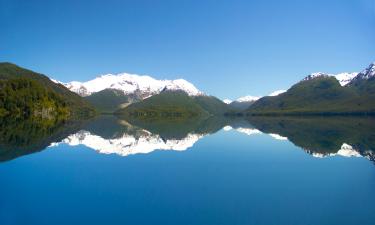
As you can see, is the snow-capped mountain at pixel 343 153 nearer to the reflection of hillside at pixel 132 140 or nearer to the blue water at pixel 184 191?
the blue water at pixel 184 191

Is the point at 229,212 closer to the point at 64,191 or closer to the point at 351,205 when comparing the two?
the point at 351,205

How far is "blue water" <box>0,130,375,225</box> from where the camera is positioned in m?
16.9

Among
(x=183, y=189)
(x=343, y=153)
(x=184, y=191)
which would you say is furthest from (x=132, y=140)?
(x=184, y=191)

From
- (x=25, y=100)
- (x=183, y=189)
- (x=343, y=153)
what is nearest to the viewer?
(x=183, y=189)

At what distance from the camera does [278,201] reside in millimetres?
20172

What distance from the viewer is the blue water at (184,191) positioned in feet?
55.6

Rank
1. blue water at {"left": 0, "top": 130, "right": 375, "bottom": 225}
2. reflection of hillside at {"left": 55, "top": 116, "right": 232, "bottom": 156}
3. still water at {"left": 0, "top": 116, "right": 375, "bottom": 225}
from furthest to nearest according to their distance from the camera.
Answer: reflection of hillside at {"left": 55, "top": 116, "right": 232, "bottom": 156} → still water at {"left": 0, "top": 116, "right": 375, "bottom": 225} → blue water at {"left": 0, "top": 130, "right": 375, "bottom": 225}

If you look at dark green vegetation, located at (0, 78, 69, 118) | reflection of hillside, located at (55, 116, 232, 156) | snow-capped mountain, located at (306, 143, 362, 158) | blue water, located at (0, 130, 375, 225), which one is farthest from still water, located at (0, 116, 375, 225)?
dark green vegetation, located at (0, 78, 69, 118)

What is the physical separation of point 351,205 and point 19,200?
20.0 m

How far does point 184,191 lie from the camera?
22234 mm

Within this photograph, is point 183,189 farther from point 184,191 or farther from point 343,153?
point 343,153

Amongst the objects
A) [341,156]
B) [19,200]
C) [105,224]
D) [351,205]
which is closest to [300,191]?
[351,205]

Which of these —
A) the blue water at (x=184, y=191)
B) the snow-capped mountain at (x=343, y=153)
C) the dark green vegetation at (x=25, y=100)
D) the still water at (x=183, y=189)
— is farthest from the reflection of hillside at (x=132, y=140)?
the dark green vegetation at (x=25, y=100)

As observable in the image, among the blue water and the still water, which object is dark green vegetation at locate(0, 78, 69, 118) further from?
the blue water
